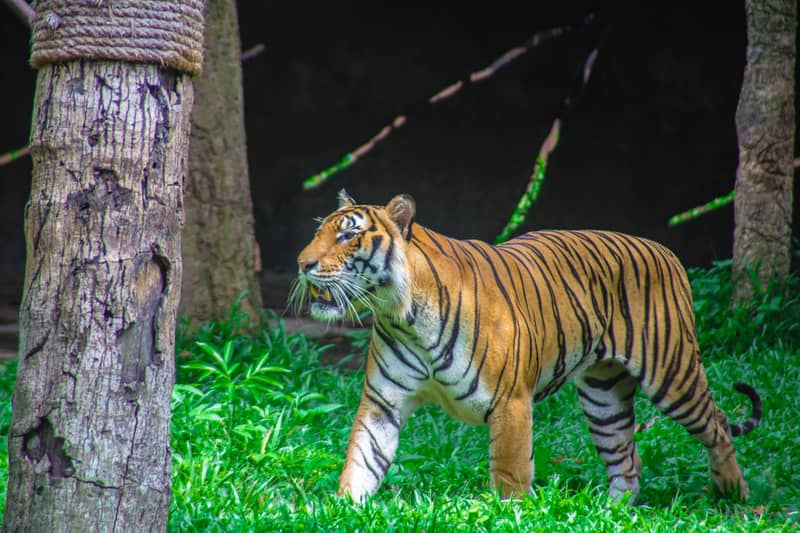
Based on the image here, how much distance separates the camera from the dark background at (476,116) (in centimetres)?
900

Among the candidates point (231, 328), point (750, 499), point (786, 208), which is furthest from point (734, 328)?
point (231, 328)

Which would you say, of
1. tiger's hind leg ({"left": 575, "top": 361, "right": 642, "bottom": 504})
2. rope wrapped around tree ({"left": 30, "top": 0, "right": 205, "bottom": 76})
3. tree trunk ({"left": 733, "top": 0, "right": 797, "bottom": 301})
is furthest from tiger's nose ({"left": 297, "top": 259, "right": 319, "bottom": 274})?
tree trunk ({"left": 733, "top": 0, "right": 797, "bottom": 301})

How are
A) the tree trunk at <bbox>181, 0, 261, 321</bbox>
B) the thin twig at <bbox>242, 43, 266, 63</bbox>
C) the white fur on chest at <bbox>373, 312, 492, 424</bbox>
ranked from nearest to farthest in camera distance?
the white fur on chest at <bbox>373, 312, 492, 424</bbox>, the tree trunk at <bbox>181, 0, 261, 321</bbox>, the thin twig at <bbox>242, 43, 266, 63</bbox>

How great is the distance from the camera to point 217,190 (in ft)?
19.7

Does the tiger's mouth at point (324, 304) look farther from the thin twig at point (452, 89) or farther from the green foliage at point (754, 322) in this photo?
the thin twig at point (452, 89)

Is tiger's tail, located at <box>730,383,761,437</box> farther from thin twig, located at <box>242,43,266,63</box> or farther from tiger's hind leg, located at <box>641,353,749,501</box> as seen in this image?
thin twig, located at <box>242,43,266,63</box>

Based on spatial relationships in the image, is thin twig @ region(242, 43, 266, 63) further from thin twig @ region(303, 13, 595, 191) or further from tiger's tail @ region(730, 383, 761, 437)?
tiger's tail @ region(730, 383, 761, 437)

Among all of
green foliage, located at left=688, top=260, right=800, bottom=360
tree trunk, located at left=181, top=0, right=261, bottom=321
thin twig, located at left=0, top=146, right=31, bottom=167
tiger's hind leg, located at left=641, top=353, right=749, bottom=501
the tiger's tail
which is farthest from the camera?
thin twig, located at left=0, top=146, right=31, bottom=167

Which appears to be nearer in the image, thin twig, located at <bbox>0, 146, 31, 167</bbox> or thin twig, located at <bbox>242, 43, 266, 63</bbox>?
thin twig, located at <bbox>242, 43, 266, 63</bbox>

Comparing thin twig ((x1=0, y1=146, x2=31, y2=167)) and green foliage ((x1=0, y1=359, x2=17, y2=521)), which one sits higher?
thin twig ((x1=0, y1=146, x2=31, y2=167))

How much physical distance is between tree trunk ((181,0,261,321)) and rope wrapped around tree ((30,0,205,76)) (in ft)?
11.8

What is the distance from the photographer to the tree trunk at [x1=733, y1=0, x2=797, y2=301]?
6.26 m

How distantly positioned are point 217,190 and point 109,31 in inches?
146

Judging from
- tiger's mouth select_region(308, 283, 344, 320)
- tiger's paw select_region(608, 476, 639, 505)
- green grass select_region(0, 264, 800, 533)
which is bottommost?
tiger's paw select_region(608, 476, 639, 505)
